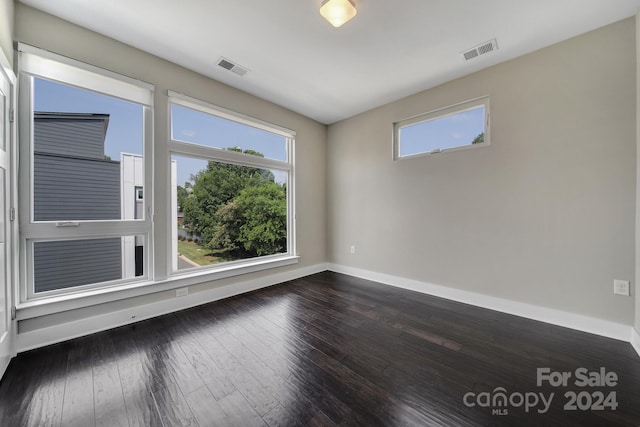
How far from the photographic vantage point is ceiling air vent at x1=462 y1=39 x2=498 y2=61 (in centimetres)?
229

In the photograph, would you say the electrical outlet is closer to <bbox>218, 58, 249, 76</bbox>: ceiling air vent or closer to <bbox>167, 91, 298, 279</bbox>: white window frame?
<bbox>167, 91, 298, 279</bbox>: white window frame

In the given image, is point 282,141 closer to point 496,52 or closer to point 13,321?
point 496,52

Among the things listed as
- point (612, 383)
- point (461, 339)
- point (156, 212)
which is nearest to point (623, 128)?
point (612, 383)

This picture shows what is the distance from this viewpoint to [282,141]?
3869 mm

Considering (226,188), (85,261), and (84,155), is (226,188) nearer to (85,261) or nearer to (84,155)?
(84,155)

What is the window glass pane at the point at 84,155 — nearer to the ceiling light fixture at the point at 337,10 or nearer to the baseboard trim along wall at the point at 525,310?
the ceiling light fixture at the point at 337,10

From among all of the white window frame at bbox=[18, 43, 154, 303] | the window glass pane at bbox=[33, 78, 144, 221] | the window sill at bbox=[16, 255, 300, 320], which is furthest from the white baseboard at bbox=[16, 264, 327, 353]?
the window glass pane at bbox=[33, 78, 144, 221]

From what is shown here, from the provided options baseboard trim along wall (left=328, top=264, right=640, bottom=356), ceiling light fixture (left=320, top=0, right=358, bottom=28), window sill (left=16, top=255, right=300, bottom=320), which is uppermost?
ceiling light fixture (left=320, top=0, right=358, bottom=28)

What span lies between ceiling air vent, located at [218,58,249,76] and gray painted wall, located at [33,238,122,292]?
7.21ft

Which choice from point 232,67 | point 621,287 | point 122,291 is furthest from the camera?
point 232,67

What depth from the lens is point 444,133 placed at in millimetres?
3084

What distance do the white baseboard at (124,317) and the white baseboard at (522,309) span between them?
6.96ft

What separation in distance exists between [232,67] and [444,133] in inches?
109

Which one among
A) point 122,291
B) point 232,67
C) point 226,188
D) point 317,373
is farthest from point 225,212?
point 317,373
